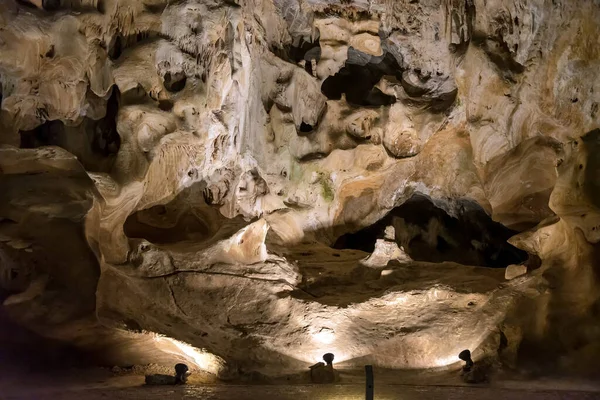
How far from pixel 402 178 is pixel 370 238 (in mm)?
1331

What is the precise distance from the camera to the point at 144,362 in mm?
6258

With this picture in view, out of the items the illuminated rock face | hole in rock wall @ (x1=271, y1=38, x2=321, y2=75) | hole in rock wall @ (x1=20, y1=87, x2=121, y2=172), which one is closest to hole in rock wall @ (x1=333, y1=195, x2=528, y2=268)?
the illuminated rock face

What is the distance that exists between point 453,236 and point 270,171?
13.4 feet

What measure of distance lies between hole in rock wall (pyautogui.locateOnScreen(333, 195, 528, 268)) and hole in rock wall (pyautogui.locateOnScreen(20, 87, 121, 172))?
4315 millimetres

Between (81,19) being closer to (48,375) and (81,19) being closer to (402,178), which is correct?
(48,375)

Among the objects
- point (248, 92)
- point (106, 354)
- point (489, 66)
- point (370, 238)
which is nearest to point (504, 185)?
point (489, 66)

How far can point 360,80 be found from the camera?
9.28 metres

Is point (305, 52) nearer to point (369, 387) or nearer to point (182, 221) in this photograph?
point (182, 221)

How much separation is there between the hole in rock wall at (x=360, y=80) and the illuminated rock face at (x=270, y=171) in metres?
0.57

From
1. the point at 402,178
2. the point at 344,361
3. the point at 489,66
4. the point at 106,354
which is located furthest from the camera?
the point at 402,178

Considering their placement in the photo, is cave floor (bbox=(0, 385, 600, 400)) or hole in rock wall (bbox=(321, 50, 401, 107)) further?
hole in rock wall (bbox=(321, 50, 401, 107))

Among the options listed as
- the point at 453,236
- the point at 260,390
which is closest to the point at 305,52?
the point at 453,236

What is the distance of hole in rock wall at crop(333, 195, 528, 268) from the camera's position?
33.1 feet

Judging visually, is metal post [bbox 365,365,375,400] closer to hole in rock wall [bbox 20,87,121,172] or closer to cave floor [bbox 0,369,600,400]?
cave floor [bbox 0,369,600,400]
